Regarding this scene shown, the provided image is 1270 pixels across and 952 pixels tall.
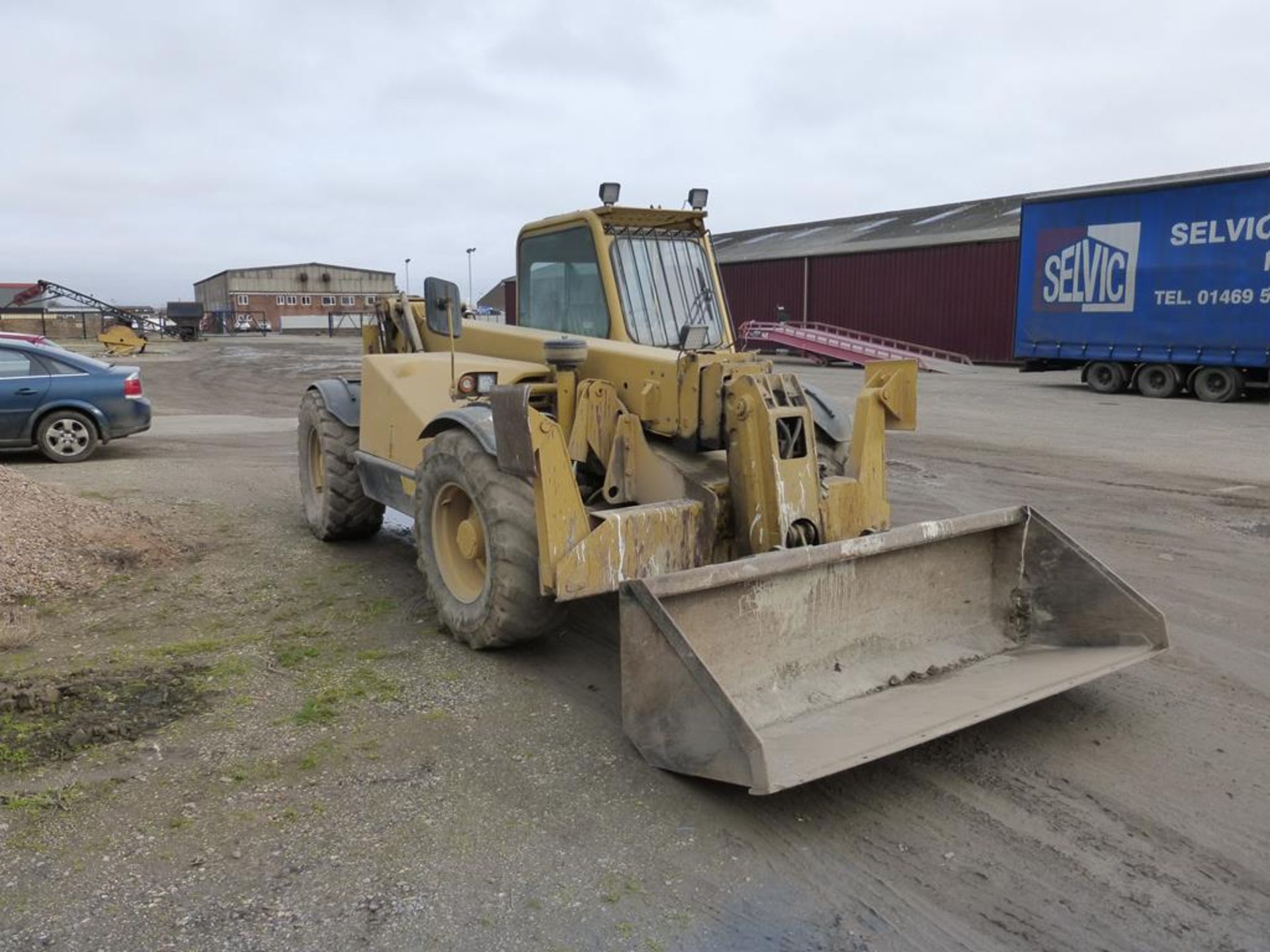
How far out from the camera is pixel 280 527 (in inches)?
316

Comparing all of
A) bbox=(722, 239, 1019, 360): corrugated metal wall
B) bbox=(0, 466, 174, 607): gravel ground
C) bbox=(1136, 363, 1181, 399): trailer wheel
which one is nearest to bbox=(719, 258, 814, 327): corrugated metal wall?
bbox=(722, 239, 1019, 360): corrugated metal wall

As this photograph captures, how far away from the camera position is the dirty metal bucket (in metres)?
3.59

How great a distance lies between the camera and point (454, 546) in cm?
547

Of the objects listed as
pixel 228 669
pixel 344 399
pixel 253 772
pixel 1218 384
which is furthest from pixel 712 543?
pixel 1218 384

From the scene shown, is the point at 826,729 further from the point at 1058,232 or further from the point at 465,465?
the point at 1058,232

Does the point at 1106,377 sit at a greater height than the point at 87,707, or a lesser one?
greater

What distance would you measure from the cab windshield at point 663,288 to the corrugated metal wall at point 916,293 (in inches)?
868

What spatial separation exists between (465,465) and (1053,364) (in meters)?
19.8

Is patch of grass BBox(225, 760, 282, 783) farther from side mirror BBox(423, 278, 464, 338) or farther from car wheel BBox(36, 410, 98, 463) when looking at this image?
car wheel BBox(36, 410, 98, 463)

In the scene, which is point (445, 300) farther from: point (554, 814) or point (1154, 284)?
point (1154, 284)

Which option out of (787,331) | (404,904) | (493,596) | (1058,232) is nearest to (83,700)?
(493,596)

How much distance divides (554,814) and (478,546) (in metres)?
1.85

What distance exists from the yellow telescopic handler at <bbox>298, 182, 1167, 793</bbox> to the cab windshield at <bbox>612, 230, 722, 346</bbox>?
0.01 meters

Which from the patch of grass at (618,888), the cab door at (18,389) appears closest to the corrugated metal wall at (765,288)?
the cab door at (18,389)
